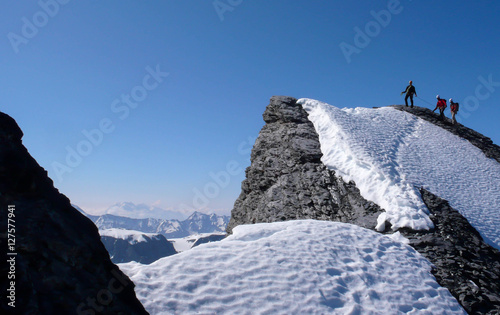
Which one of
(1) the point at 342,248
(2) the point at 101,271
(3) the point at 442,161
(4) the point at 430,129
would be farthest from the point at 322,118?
(2) the point at 101,271

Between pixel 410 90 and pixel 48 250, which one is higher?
pixel 410 90

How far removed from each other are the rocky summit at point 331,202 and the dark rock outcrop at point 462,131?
11 centimetres

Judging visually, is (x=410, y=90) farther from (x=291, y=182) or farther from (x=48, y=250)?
(x=48, y=250)

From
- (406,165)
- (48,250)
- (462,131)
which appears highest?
(462,131)

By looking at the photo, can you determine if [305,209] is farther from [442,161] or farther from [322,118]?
[442,161]

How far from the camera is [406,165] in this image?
21.2 meters

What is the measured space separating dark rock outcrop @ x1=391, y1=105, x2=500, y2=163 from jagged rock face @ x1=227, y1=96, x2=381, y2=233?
1565cm

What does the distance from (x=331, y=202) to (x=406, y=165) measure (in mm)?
6528

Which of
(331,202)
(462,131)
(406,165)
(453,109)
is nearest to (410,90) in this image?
(453,109)

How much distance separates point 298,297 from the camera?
8.96 m

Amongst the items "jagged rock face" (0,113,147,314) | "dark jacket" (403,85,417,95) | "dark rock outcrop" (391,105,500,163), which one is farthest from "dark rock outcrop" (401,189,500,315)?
"dark jacket" (403,85,417,95)

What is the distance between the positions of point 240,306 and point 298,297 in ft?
6.25

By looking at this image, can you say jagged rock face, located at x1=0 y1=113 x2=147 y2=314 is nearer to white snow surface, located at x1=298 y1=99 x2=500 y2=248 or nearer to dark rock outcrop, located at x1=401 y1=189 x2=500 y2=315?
dark rock outcrop, located at x1=401 y1=189 x2=500 y2=315

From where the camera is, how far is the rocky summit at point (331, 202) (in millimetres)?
12195
